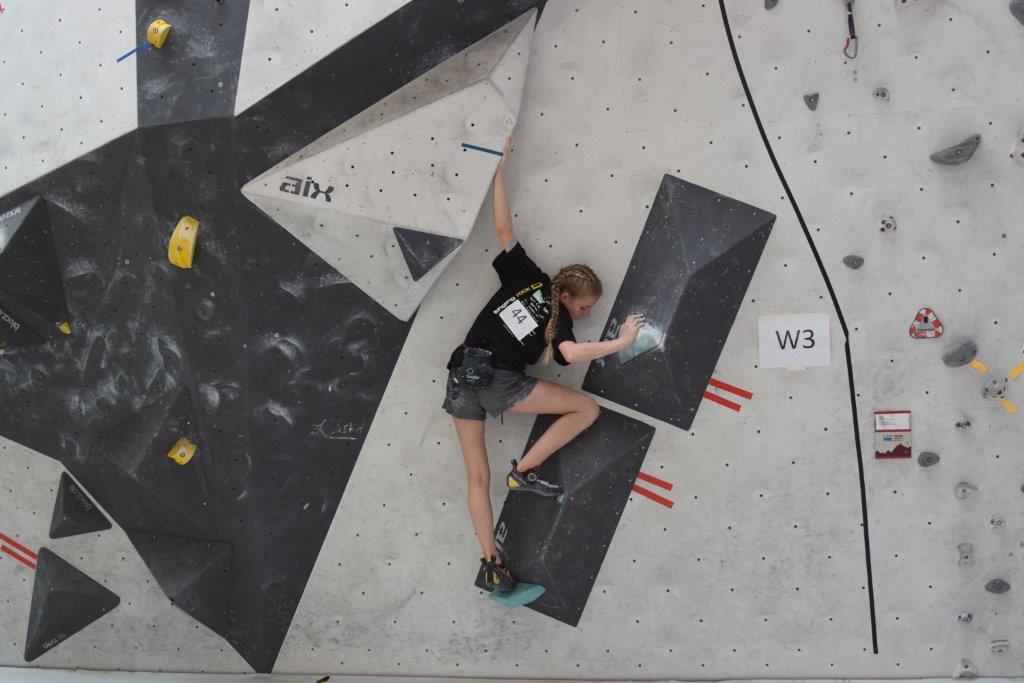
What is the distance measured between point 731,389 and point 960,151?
47.8 inches

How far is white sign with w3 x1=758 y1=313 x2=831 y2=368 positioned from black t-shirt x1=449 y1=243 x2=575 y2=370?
0.80 m

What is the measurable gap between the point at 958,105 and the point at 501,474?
2.28 m

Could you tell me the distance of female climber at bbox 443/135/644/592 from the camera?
97.5 inches

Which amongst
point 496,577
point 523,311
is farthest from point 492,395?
point 496,577

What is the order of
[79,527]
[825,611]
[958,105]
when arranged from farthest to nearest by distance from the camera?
[79,527], [825,611], [958,105]

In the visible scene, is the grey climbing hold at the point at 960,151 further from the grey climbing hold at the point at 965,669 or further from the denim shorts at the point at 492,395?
the grey climbing hold at the point at 965,669

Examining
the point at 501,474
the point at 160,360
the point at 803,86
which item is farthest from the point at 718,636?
the point at 160,360

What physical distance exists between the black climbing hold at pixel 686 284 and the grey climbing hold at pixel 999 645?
1.52 metres

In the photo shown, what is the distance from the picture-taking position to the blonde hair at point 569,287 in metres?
2.46

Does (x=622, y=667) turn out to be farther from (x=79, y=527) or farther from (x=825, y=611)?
(x=79, y=527)

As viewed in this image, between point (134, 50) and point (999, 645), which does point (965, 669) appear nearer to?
point (999, 645)

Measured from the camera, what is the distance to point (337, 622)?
2.88m

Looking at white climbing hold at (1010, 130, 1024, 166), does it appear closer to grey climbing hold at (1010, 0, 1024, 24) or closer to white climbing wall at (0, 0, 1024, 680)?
white climbing wall at (0, 0, 1024, 680)

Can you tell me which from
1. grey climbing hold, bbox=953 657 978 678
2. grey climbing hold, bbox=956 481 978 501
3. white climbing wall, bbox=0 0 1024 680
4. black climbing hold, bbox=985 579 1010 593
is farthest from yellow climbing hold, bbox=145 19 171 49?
grey climbing hold, bbox=953 657 978 678
